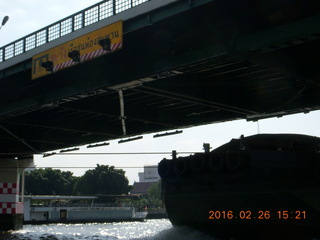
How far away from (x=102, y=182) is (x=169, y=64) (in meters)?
114

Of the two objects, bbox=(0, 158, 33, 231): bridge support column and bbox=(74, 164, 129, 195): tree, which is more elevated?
bbox=(74, 164, 129, 195): tree

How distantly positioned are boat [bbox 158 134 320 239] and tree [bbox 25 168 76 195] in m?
109

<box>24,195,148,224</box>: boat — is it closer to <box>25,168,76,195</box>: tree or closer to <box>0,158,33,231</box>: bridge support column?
<box>0,158,33,231</box>: bridge support column

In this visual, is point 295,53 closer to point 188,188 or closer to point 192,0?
point 192,0

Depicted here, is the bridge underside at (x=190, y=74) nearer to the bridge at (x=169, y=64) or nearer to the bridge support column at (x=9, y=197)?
the bridge at (x=169, y=64)

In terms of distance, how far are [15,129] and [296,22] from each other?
25736 mm

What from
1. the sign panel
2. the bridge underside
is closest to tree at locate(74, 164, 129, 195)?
the bridge underside

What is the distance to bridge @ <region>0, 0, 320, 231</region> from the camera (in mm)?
17578

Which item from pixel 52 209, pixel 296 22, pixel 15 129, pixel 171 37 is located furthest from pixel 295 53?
pixel 52 209

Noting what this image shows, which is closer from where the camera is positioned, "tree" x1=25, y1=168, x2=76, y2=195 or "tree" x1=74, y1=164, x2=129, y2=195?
"tree" x1=25, y1=168, x2=76, y2=195

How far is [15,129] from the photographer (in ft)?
119

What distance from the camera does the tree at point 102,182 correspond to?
429 ft
